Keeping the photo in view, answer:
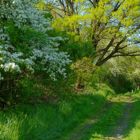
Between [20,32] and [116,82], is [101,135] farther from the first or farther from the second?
[116,82]

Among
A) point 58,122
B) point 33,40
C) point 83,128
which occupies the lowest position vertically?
point 83,128

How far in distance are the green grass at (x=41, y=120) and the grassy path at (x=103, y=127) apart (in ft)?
1.25

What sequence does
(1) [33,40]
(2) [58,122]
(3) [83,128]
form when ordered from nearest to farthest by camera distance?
(1) [33,40], (2) [58,122], (3) [83,128]

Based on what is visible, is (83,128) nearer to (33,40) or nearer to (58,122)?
(58,122)

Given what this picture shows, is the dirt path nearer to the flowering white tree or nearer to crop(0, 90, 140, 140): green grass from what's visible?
crop(0, 90, 140, 140): green grass

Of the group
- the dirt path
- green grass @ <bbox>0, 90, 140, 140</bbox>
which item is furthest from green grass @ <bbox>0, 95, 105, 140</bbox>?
the dirt path

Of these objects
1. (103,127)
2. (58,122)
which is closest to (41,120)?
(58,122)

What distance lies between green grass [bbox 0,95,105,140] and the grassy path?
38 centimetres

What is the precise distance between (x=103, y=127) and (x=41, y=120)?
289 cm

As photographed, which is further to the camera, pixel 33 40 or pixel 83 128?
pixel 83 128

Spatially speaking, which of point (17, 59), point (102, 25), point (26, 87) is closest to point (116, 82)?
point (102, 25)

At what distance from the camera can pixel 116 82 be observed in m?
44.0

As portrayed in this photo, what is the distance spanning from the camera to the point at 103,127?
16.7m

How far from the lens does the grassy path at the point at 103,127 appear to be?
48.2ft
